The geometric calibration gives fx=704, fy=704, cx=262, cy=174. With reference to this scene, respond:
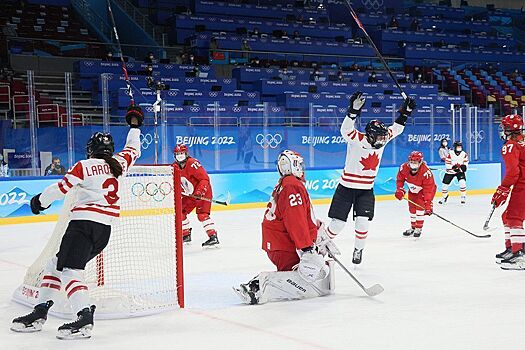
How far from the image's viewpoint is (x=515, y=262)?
5.83 metres

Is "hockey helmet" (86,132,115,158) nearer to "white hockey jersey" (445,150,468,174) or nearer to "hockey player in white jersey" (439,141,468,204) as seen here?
"hockey player in white jersey" (439,141,468,204)

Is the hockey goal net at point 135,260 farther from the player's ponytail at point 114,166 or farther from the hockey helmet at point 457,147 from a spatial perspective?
the hockey helmet at point 457,147

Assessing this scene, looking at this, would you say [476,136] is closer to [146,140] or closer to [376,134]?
[146,140]

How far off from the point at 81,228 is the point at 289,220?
1.27 meters

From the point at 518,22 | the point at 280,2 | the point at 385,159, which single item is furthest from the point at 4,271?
the point at 518,22

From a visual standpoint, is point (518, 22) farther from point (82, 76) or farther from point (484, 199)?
point (82, 76)

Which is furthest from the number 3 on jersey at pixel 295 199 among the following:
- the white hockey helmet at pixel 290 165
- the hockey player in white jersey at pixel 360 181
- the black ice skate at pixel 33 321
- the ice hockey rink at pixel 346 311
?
the hockey player in white jersey at pixel 360 181

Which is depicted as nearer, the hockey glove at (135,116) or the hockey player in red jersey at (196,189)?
the hockey glove at (135,116)

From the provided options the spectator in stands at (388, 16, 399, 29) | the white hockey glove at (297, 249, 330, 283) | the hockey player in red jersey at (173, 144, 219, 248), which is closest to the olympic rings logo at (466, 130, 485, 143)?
the hockey player in red jersey at (173, 144, 219, 248)

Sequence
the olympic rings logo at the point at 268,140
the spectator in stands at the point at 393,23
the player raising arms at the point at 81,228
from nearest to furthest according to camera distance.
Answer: the player raising arms at the point at 81,228
the olympic rings logo at the point at 268,140
the spectator in stands at the point at 393,23

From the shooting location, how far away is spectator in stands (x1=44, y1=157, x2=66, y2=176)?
34.3 feet

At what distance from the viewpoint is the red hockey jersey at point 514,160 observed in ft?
18.2

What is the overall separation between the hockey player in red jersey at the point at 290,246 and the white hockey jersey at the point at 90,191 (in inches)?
42.2

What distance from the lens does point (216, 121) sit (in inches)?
461
